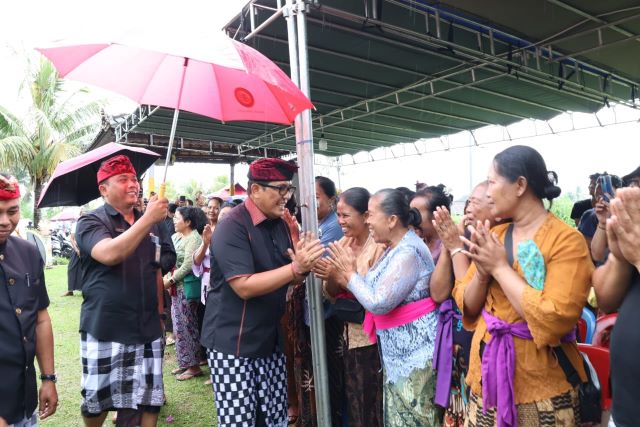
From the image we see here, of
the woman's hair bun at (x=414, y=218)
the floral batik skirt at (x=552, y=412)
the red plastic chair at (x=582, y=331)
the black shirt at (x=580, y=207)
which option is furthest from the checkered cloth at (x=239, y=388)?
the black shirt at (x=580, y=207)

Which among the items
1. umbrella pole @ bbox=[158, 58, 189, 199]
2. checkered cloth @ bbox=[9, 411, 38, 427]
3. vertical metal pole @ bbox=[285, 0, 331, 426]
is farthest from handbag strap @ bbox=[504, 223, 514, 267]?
checkered cloth @ bbox=[9, 411, 38, 427]

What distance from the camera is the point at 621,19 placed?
5465 mm

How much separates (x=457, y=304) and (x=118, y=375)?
80.8 inches

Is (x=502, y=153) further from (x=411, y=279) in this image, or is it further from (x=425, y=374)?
(x=425, y=374)

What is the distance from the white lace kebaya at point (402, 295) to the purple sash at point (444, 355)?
5cm

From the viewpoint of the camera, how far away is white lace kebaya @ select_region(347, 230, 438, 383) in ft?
7.54

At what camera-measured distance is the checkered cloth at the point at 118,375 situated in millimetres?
2672

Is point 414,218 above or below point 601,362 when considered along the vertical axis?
above

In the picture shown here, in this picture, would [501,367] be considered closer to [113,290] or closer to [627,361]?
[627,361]

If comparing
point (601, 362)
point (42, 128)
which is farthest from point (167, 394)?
point (42, 128)

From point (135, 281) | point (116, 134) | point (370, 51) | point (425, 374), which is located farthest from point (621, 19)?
point (116, 134)

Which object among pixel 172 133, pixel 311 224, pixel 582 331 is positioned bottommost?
pixel 582 331

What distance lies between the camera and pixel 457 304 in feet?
6.86

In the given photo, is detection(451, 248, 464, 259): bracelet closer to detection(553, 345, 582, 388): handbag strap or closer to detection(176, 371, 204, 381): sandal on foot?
detection(553, 345, 582, 388): handbag strap
